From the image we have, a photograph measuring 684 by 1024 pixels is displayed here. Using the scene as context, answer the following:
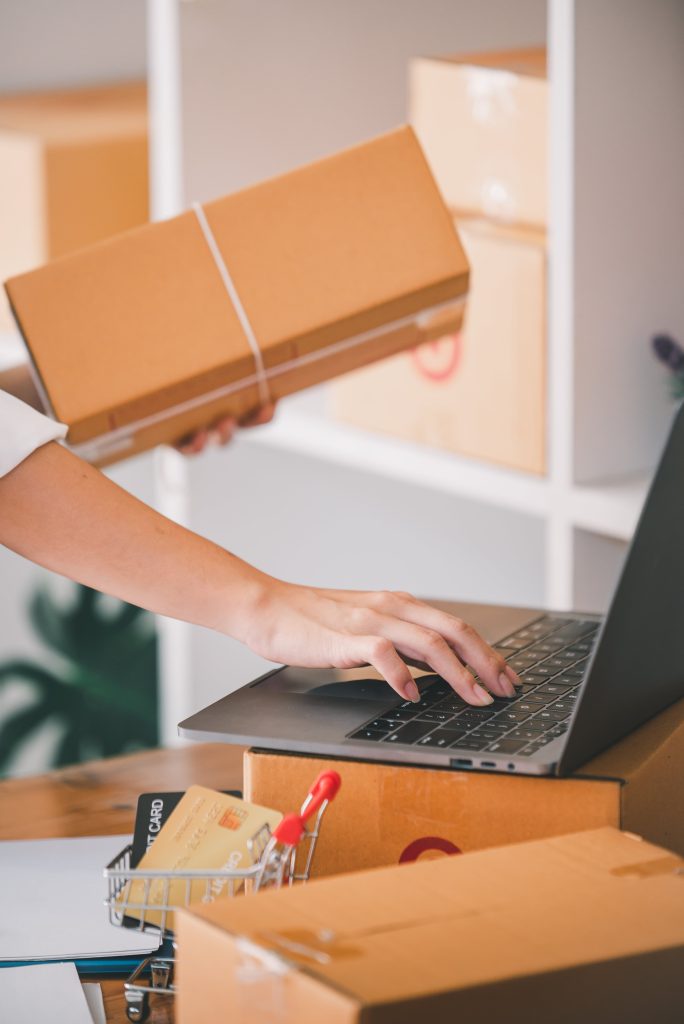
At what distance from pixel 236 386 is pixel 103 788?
0.44 meters

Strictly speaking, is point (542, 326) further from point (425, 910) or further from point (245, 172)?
point (425, 910)

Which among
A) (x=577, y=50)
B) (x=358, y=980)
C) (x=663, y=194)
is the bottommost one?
(x=358, y=980)

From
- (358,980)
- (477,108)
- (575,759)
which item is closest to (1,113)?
(477,108)

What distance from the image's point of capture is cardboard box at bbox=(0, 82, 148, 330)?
7.15ft

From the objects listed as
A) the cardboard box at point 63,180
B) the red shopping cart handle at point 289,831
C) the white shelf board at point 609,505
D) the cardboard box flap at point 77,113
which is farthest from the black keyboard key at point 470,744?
the cardboard box flap at point 77,113

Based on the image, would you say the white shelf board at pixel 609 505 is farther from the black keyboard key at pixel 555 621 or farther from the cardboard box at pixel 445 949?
the cardboard box at pixel 445 949

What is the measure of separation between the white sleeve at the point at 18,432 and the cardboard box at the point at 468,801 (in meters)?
0.29

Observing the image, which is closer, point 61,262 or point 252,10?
point 61,262

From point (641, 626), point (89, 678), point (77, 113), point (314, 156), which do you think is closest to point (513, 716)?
point (641, 626)

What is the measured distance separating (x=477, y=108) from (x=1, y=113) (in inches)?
43.9

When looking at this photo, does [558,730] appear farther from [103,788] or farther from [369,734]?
[103,788]

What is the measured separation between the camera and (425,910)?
20.6 inches

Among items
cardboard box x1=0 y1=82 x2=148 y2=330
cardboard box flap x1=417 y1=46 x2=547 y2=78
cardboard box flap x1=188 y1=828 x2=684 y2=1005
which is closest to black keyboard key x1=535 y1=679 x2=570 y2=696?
cardboard box flap x1=188 y1=828 x2=684 y2=1005

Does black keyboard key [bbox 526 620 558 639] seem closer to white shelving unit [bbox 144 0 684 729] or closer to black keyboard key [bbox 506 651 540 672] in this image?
black keyboard key [bbox 506 651 540 672]
